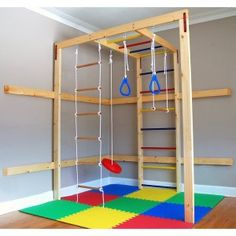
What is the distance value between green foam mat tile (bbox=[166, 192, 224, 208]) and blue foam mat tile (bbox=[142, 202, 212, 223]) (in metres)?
0.18

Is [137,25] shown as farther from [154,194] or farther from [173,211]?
[154,194]

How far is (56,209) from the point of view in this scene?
3703 mm

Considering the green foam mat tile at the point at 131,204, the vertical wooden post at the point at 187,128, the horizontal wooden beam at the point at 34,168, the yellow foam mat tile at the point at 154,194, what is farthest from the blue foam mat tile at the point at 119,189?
the vertical wooden post at the point at 187,128

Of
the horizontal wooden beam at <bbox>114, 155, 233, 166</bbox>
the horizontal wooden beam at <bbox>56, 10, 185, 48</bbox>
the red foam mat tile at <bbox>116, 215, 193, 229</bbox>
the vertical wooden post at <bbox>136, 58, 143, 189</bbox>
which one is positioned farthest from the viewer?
the vertical wooden post at <bbox>136, 58, 143, 189</bbox>

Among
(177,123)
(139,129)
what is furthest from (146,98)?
(177,123)

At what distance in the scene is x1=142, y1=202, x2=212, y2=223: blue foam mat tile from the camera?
3311mm


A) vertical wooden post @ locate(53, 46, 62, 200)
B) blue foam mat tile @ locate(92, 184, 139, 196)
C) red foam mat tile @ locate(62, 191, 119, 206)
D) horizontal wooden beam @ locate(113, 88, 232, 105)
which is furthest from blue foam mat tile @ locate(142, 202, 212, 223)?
horizontal wooden beam @ locate(113, 88, 232, 105)

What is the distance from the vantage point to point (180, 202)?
3.98 metres

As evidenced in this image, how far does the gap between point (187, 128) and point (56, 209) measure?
6.50 feet

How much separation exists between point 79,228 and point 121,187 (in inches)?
85.5

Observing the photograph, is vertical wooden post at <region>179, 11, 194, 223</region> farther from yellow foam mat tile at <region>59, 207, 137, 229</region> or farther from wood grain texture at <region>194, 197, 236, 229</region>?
yellow foam mat tile at <region>59, 207, 137, 229</region>

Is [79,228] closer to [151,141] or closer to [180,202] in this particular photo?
[180,202]

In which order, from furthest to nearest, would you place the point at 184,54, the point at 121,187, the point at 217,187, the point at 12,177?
the point at 121,187
the point at 217,187
the point at 12,177
the point at 184,54

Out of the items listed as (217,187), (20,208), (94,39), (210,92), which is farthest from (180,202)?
(94,39)
